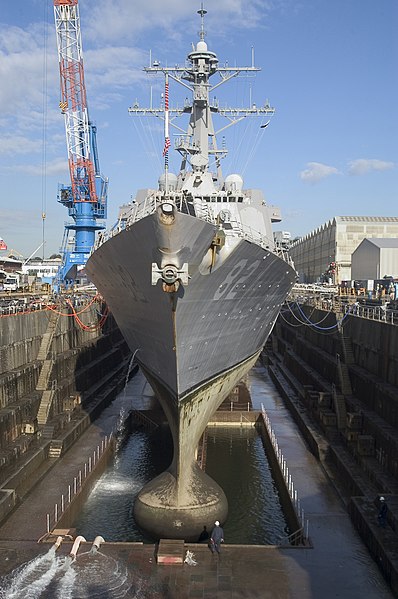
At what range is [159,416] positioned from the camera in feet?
69.8

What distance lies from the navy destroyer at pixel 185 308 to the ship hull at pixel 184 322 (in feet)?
0.09

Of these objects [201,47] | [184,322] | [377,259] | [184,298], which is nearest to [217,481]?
[184,322]

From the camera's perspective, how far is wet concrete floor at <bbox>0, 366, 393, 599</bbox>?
8.82 meters

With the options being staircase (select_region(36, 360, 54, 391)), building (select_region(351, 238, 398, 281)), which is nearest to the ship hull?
staircase (select_region(36, 360, 54, 391))

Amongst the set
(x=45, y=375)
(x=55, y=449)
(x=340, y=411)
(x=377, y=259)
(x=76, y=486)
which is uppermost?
(x=377, y=259)

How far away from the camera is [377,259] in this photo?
4000cm

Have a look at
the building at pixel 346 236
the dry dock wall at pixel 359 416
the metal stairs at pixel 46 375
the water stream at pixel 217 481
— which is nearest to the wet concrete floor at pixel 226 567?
the dry dock wall at pixel 359 416

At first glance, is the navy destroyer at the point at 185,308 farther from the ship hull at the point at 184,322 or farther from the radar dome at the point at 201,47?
the radar dome at the point at 201,47

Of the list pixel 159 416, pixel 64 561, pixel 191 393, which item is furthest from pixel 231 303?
pixel 159 416

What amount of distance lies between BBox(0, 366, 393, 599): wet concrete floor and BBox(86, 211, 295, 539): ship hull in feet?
6.61

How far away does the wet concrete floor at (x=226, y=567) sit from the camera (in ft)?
28.9

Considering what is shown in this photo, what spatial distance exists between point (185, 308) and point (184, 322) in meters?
0.36

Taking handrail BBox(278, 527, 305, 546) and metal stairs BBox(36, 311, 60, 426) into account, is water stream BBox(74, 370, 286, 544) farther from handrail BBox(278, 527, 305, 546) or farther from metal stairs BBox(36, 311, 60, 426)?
metal stairs BBox(36, 311, 60, 426)

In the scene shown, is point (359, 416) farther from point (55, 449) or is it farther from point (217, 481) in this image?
point (55, 449)
